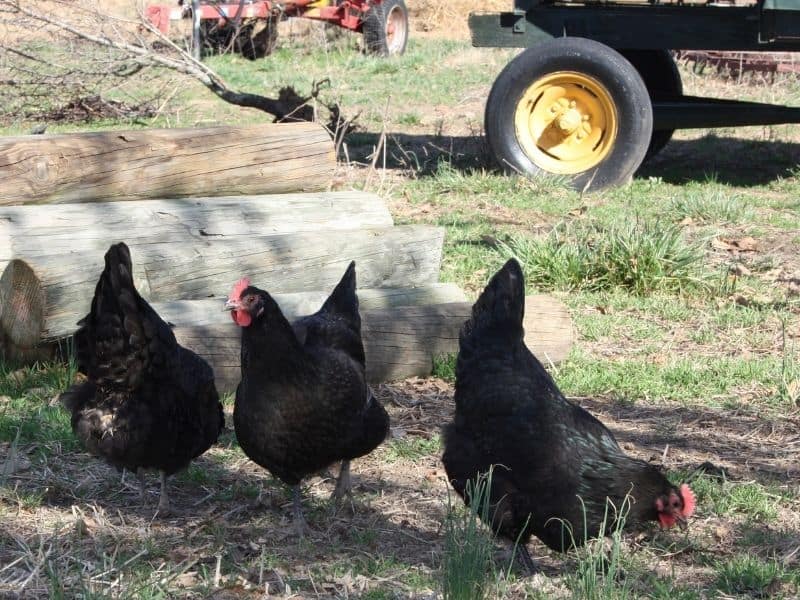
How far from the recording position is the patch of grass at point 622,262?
748 cm

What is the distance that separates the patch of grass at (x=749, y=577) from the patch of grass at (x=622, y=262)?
360 cm

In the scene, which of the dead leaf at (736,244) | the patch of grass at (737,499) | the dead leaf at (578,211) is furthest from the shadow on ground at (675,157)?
the patch of grass at (737,499)

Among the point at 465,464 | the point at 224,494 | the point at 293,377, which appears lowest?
the point at 224,494

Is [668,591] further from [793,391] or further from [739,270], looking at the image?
[739,270]

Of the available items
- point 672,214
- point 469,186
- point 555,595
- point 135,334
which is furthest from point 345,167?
point 555,595

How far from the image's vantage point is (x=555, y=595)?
3.91 m

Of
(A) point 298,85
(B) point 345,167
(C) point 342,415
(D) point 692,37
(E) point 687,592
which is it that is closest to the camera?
(E) point 687,592

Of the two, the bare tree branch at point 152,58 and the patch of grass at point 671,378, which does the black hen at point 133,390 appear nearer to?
the patch of grass at point 671,378

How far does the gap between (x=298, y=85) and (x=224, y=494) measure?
12254mm

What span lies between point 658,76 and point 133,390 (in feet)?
29.6

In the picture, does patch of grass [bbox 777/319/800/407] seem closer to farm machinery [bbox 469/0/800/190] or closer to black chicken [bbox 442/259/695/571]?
black chicken [bbox 442/259/695/571]

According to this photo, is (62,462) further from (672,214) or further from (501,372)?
(672,214)

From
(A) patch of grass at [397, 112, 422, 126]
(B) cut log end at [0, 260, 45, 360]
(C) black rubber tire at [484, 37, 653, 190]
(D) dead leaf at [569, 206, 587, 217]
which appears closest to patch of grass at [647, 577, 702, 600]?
(B) cut log end at [0, 260, 45, 360]

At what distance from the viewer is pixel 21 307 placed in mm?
5602
